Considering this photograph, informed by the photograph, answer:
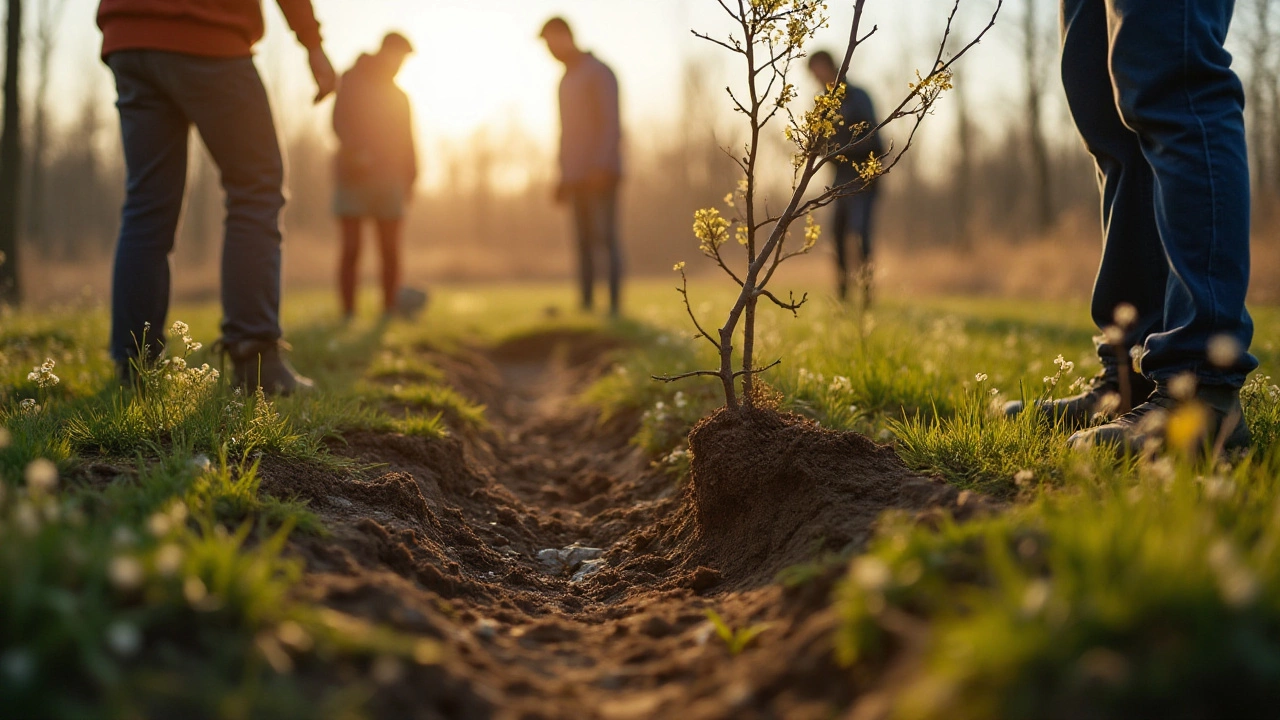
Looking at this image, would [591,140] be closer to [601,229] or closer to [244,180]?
[601,229]

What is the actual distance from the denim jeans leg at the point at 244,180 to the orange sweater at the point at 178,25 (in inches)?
2.4

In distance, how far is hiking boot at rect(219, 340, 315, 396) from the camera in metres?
3.69

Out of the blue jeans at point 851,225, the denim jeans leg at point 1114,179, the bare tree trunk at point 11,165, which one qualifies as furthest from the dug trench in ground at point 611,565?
the bare tree trunk at point 11,165

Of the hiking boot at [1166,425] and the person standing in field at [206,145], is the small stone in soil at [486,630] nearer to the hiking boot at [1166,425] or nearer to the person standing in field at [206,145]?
the hiking boot at [1166,425]

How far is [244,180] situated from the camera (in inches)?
144

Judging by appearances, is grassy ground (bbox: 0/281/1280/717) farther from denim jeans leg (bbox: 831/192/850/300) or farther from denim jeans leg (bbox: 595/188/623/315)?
denim jeans leg (bbox: 595/188/623/315)

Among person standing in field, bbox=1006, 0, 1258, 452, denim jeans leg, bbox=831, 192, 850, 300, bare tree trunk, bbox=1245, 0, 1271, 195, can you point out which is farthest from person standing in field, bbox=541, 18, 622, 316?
bare tree trunk, bbox=1245, 0, 1271, 195

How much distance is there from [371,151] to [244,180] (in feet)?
16.0

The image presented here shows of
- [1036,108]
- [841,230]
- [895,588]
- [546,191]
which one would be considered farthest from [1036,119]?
[546,191]

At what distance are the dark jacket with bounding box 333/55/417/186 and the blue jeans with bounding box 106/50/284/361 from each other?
4.65 metres

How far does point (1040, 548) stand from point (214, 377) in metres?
2.56

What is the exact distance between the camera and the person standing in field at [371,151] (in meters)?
8.25

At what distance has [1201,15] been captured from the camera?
2.29 metres

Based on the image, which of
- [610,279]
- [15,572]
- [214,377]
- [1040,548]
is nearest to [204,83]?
[214,377]
